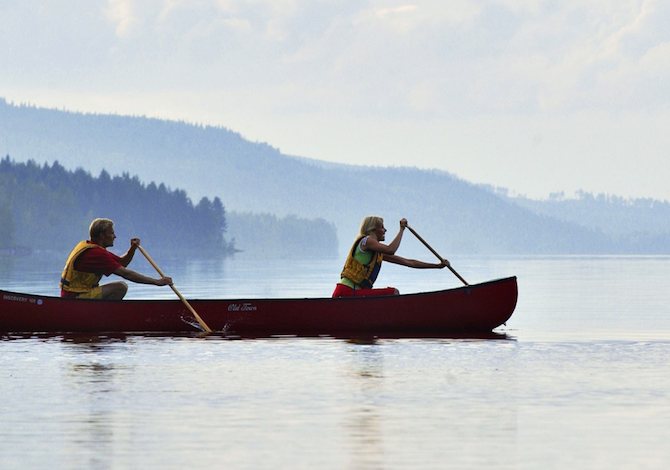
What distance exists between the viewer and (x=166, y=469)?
365 inches

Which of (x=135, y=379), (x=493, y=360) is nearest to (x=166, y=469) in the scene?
(x=135, y=379)

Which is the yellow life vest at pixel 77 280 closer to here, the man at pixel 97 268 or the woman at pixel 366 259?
the man at pixel 97 268

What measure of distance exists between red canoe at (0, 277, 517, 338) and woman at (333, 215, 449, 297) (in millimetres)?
483

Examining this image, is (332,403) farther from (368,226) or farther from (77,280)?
(77,280)

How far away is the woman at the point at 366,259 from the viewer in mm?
20891

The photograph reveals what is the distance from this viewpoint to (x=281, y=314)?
21.0 metres

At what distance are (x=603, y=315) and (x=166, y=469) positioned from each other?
2130 cm

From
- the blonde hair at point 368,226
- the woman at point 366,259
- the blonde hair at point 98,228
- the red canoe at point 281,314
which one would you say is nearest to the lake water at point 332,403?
the red canoe at point 281,314

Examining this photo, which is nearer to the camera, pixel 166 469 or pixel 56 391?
pixel 166 469

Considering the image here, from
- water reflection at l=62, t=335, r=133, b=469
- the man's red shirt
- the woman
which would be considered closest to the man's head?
the man's red shirt

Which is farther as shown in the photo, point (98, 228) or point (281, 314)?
point (281, 314)

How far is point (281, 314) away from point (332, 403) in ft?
27.3

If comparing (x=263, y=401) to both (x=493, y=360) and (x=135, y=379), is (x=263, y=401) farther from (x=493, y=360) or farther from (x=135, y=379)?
(x=493, y=360)

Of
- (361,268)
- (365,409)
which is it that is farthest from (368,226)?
(365,409)
